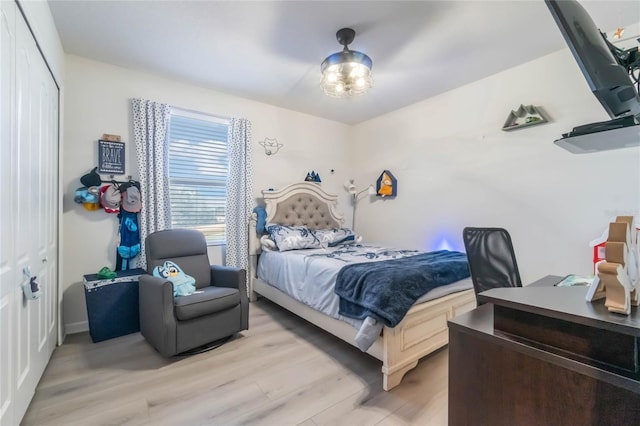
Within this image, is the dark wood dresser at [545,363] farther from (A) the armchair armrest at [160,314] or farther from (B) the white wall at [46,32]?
(B) the white wall at [46,32]

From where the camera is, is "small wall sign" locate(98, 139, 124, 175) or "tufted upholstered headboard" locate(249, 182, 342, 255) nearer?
"small wall sign" locate(98, 139, 124, 175)

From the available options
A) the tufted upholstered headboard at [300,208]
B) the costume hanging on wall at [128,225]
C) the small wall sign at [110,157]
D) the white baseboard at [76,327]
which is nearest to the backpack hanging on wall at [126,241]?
the costume hanging on wall at [128,225]

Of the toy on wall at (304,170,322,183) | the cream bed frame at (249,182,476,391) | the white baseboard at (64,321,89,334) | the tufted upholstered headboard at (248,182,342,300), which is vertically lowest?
the white baseboard at (64,321,89,334)

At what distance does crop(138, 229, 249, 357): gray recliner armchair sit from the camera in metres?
2.15

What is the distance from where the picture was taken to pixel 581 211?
246cm

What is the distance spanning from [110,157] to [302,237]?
212 centimetres

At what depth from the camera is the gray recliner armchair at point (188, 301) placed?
84.8 inches

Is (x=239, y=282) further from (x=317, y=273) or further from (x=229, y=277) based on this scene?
(x=317, y=273)

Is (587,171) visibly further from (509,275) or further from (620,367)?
(620,367)

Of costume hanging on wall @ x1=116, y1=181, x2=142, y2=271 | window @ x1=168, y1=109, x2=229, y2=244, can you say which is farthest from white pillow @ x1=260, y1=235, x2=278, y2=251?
costume hanging on wall @ x1=116, y1=181, x2=142, y2=271

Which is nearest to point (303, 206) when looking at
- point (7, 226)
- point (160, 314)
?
point (160, 314)

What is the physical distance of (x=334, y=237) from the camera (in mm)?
3656

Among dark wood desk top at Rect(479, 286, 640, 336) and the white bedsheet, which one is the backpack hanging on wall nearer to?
the white bedsheet

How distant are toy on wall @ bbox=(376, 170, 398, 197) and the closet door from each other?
11.6 feet
